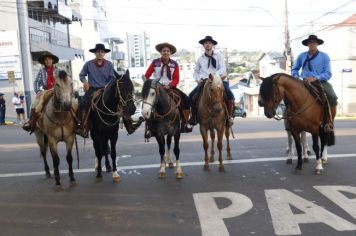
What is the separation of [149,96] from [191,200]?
206 centimetres

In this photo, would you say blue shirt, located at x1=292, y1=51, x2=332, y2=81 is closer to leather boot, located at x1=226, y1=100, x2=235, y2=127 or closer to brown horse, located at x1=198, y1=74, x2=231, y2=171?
leather boot, located at x1=226, y1=100, x2=235, y2=127

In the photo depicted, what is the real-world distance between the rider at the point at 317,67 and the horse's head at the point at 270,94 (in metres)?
0.69

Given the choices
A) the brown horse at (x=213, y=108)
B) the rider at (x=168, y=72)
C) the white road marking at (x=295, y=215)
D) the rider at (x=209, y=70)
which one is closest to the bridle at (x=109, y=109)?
the rider at (x=168, y=72)

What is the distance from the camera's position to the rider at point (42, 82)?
8.38 meters

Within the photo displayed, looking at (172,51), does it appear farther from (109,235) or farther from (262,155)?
(109,235)

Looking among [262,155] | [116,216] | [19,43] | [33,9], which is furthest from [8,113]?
[116,216]

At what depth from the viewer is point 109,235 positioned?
5.50 m

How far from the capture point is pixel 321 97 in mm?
8461

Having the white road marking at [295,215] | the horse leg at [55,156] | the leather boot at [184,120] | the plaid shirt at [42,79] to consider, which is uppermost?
the plaid shirt at [42,79]

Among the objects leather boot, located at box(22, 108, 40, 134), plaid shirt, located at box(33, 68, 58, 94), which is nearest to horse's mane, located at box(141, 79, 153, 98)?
plaid shirt, located at box(33, 68, 58, 94)

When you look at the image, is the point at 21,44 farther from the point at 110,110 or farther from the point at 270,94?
the point at 270,94

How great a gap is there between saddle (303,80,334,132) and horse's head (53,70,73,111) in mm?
4561

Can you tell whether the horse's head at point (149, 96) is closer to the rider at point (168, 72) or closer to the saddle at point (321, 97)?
the rider at point (168, 72)

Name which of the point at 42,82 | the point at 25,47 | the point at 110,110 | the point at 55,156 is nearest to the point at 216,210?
the point at 110,110
